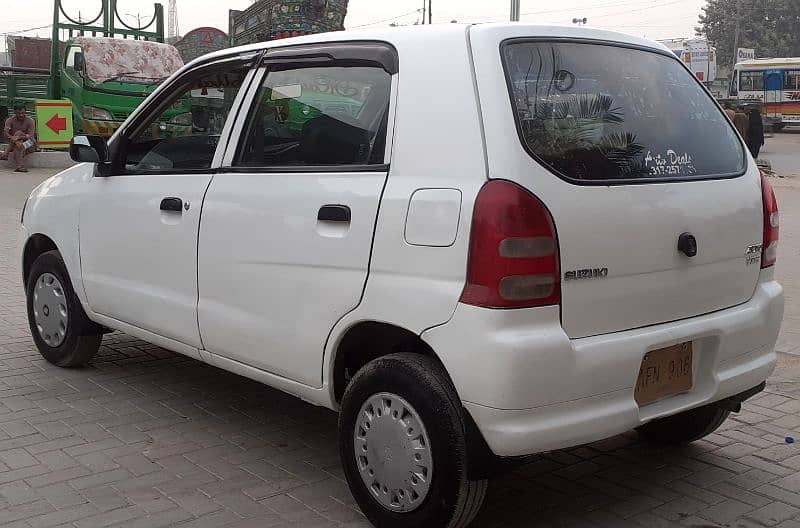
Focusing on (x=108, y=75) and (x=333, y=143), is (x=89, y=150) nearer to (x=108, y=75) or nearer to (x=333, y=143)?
(x=333, y=143)

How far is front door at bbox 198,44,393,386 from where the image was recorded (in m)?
3.44

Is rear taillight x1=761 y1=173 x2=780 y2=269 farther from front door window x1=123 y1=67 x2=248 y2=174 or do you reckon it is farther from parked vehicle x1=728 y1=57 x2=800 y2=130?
parked vehicle x1=728 y1=57 x2=800 y2=130

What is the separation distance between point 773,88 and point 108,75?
33.3 meters

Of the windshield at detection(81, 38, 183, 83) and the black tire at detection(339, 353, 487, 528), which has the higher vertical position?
the windshield at detection(81, 38, 183, 83)

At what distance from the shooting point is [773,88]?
4216 cm

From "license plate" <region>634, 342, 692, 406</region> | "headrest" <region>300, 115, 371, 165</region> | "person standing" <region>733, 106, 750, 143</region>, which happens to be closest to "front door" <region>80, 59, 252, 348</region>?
"headrest" <region>300, 115, 371, 165</region>

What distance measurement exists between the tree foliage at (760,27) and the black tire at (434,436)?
79.9m

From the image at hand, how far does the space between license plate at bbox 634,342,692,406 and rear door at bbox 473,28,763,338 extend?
0.12m

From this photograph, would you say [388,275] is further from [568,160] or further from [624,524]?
[624,524]

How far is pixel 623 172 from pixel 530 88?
0.44 metres

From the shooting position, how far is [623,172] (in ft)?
10.7

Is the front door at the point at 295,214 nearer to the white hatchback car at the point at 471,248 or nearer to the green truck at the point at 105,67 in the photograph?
the white hatchback car at the point at 471,248

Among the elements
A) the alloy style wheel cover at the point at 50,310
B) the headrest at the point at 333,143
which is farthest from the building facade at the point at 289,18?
the headrest at the point at 333,143

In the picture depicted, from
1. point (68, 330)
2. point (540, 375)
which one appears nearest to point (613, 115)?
point (540, 375)
